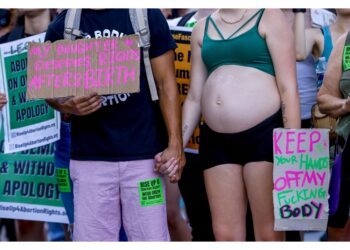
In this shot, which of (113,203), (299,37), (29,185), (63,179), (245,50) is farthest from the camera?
(29,185)

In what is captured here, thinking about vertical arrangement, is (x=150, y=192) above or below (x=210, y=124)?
below

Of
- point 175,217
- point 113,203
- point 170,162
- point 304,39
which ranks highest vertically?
point 304,39

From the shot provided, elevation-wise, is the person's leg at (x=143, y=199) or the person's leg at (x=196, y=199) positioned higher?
the person's leg at (x=143, y=199)

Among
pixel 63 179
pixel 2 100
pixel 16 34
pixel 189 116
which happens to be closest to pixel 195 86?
pixel 189 116

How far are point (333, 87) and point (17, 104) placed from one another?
2097 mm

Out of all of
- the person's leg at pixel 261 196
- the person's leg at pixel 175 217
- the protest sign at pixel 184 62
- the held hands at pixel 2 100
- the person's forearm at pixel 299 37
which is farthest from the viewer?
the person's leg at pixel 175 217

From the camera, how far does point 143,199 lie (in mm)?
5160

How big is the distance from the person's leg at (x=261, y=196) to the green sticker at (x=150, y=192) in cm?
49

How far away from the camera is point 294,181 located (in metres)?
5.11

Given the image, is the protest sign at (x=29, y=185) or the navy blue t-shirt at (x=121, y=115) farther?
the protest sign at (x=29, y=185)

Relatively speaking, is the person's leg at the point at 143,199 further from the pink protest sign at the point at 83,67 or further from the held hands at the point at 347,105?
the held hands at the point at 347,105

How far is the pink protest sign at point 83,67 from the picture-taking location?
198 inches

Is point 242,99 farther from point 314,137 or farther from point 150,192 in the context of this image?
point 150,192

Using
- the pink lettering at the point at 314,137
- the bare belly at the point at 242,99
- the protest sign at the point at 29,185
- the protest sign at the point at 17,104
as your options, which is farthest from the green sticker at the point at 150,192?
the protest sign at the point at 29,185
